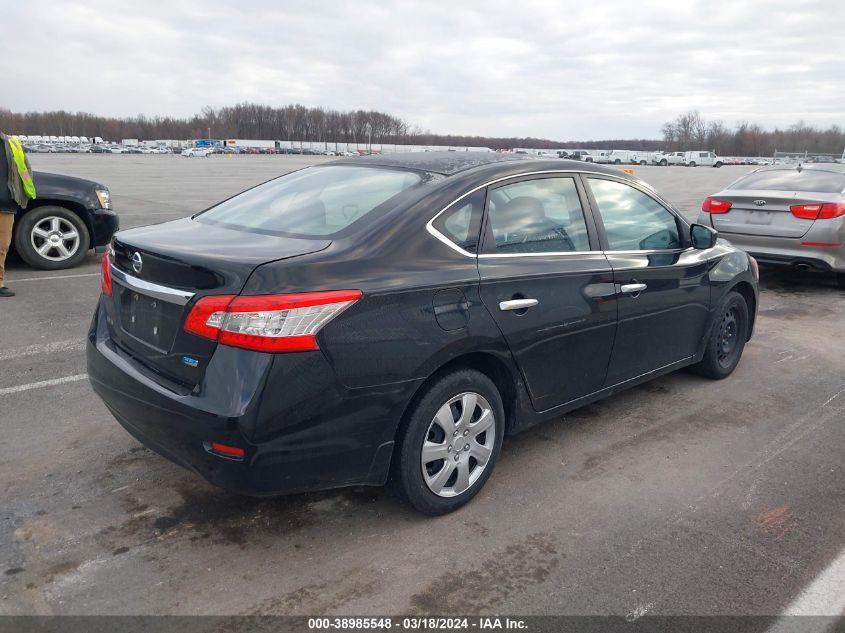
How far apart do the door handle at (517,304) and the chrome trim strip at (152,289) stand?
1.39 m

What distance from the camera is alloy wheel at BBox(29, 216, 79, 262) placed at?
848 centimetres

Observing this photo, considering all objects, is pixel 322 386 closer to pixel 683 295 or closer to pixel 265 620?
pixel 265 620

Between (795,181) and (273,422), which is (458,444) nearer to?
(273,422)

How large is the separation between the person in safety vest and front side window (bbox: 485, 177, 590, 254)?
5.75 meters

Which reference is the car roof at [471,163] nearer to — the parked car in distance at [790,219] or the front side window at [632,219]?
the front side window at [632,219]

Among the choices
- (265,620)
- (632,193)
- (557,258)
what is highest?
(632,193)

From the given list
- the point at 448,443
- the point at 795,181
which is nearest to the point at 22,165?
the point at 448,443

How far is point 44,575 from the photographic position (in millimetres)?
2756

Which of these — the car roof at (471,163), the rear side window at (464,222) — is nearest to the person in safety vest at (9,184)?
the car roof at (471,163)

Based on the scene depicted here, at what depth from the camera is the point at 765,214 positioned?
841 cm

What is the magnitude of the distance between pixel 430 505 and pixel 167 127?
6440 inches

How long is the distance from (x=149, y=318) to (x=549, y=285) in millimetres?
1898

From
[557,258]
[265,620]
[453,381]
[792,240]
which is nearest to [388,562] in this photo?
[265,620]

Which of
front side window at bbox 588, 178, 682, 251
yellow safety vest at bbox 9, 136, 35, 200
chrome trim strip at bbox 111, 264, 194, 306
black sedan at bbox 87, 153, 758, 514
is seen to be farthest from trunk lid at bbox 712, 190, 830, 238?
yellow safety vest at bbox 9, 136, 35, 200
